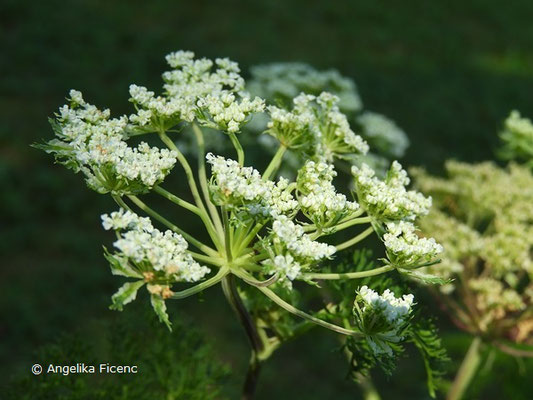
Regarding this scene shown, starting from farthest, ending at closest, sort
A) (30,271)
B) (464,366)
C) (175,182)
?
(175,182) → (30,271) → (464,366)

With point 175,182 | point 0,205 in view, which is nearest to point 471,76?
point 175,182

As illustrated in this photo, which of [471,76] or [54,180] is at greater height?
[471,76]

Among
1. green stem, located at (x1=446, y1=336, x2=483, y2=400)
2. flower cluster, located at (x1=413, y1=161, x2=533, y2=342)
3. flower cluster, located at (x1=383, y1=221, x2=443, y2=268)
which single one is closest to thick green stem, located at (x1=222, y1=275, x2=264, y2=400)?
flower cluster, located at (x1=383, y1=221, x2=443, y2=268)

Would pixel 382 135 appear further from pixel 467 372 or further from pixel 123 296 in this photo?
pixel 123 296

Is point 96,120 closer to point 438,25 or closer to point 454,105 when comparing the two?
point 454,105

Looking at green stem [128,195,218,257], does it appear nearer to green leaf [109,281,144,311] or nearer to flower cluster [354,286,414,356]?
green leaf [109,281,144,311]

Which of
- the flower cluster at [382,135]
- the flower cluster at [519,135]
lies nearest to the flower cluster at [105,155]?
the flower cluster at [382,135]
